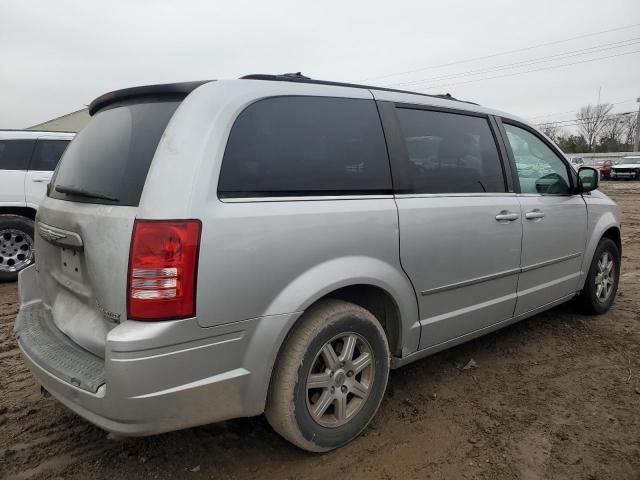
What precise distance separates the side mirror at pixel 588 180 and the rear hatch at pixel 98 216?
331 cm

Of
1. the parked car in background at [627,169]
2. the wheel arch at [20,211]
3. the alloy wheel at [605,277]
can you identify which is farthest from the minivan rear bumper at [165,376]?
the parked car in background at [627,169]

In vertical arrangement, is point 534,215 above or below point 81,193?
below

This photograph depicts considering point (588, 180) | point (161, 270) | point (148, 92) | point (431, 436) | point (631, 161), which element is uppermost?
point (148, 92)

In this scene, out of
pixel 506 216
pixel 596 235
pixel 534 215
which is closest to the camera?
pixel 506 216

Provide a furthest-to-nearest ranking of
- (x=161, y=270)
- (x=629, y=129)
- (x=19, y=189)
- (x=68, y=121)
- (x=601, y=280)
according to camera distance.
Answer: (x=629, y=129)
(x=68, y=121)
(x=19, y=189)
(x=601, y=280)
(x=161, y=270)

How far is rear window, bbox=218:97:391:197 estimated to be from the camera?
2.07 metres

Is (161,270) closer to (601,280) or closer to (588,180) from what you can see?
(588,180)

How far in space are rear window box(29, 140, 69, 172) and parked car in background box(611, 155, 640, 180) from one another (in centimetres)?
3232

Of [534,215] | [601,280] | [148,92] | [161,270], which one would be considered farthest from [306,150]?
[601,280]

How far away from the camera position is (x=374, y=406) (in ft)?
8.43

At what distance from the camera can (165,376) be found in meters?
1.85

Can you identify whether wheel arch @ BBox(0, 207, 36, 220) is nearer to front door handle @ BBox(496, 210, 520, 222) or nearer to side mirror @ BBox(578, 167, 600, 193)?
front door handle @ BBox(496, 210, 520, 222)

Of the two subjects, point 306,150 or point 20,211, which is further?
point 20,211

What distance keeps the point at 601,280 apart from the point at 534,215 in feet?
5.30
